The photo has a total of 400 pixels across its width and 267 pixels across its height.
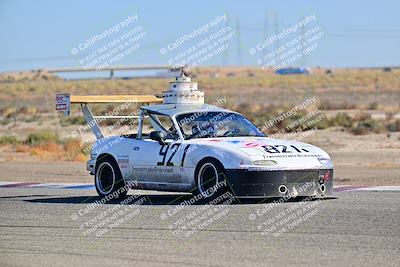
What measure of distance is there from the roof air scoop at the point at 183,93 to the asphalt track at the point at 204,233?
155 centimetres

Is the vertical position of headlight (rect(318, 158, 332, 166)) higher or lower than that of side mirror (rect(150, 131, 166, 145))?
lower

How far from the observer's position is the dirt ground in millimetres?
22516

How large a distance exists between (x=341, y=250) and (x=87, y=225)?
3799 millimetres

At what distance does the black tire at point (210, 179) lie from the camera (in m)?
14.7

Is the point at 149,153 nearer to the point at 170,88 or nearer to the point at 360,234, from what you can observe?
the point at 170,88

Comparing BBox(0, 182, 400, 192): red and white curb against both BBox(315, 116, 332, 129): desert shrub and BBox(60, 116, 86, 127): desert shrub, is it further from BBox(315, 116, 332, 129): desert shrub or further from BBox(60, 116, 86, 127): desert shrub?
BBox(60, 116, 86, 127): desert shrub

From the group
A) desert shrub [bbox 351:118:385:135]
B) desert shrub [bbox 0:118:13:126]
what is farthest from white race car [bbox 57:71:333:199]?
desert shrub [bbox 0:118:13:126]

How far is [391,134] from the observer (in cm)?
3681

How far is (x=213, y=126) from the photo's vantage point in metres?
15.9

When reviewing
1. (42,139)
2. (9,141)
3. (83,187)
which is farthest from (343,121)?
(83,187)

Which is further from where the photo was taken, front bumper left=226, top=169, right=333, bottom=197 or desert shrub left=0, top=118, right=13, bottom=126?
desert shrub left=0, top=118, right=13, bottom=126

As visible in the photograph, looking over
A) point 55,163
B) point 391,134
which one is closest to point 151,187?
point 55,163

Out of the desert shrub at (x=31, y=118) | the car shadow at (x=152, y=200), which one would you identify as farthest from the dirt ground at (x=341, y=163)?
the desert shrub at (x=31, y=118)

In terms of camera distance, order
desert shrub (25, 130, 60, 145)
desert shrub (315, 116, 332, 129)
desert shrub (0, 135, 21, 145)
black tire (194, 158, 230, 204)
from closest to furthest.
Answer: black tire (194, 158, 230, 204), desert shrub (25, 130, 60, 145), desert shrub (0, 135, 21, 145), desert shrub (315, 116, 332, 129)
